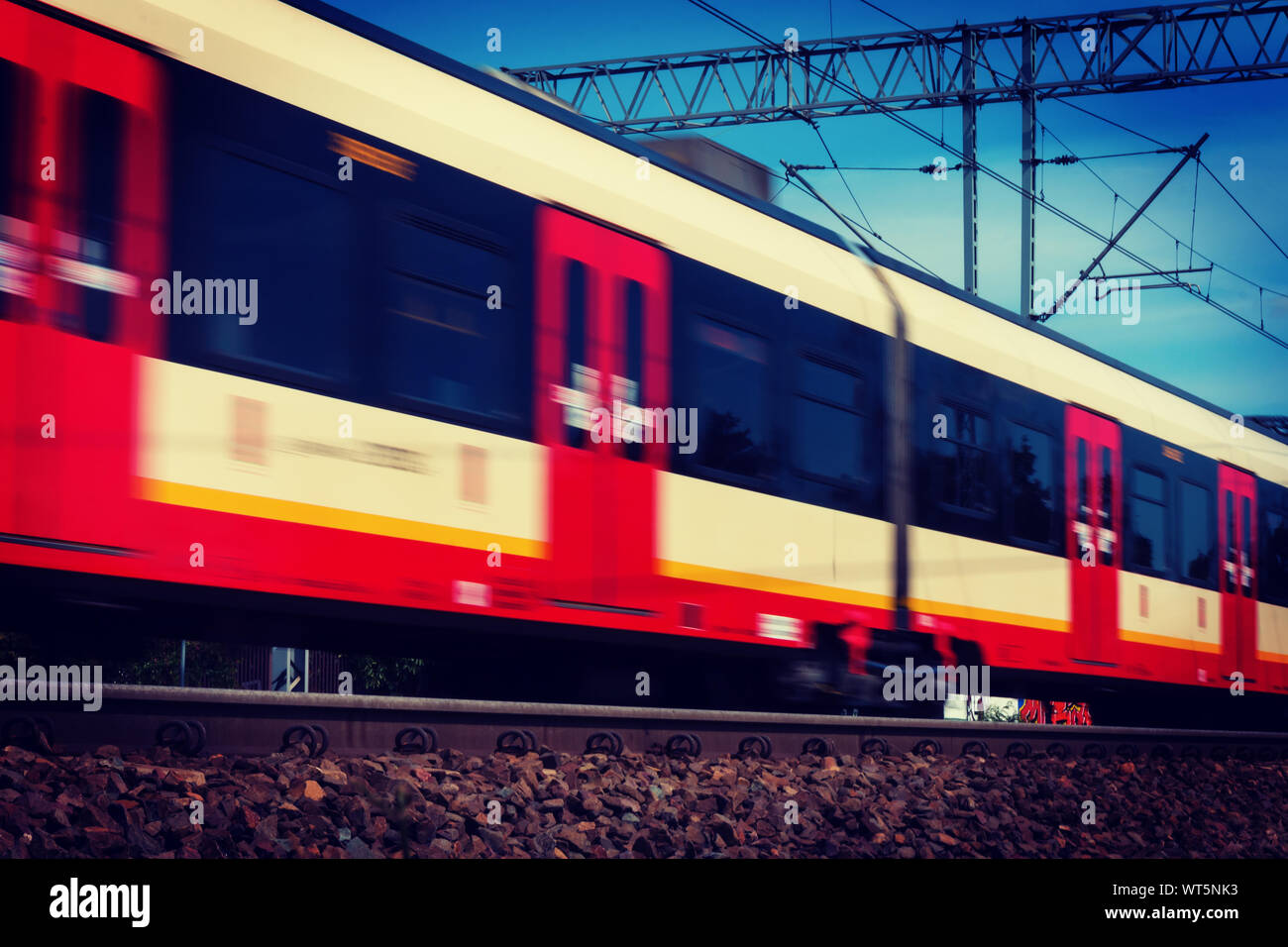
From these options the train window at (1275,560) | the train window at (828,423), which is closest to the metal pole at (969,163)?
the train window at (1275,560)

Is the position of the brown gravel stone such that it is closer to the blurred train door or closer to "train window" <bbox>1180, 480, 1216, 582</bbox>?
the blurred train door

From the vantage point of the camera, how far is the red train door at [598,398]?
27.3ft

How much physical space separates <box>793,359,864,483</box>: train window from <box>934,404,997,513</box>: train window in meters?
1.16

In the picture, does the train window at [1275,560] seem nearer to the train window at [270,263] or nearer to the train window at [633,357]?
the train window at [633,357]

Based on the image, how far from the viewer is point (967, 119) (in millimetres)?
21422

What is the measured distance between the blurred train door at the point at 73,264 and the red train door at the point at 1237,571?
1275 cm

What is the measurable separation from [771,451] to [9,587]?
5067mm

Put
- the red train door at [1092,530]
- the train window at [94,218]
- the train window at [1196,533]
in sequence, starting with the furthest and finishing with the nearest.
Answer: the train window at [1196,533]
the red train door at [1092,530]
the train window at [94,218]

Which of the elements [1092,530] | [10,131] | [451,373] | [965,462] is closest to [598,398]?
[451,373]

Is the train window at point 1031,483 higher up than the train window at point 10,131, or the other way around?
the train window at point 10,131

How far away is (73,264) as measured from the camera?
20.0ft

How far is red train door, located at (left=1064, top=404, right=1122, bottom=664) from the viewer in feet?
43.7
